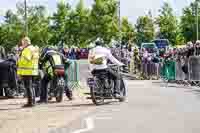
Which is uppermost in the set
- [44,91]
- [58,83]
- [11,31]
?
[11,31]

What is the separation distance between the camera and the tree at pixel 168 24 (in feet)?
261

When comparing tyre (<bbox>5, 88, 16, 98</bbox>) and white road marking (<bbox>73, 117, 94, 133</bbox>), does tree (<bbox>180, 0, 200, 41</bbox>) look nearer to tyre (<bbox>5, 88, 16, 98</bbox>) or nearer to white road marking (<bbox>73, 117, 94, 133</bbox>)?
tyre (<bbox>5, 88, 16, 98</bbox>)

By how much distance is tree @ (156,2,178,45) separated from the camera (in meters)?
79.4

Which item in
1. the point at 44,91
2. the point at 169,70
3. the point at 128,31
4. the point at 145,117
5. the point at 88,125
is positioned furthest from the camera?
the point at 128,31

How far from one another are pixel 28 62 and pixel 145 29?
2867 inches

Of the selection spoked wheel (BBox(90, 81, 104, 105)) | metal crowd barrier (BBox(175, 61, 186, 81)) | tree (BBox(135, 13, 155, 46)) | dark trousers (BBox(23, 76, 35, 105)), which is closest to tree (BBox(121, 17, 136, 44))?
tree (BBox(135, 13, 155, 46))

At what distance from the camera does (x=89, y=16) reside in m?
80.2

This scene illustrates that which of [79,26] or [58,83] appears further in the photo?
[79,26]

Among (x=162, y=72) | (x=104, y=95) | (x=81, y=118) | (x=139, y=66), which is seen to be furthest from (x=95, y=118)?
(x=139, y=66)

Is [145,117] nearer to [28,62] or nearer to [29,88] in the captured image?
[29,88]

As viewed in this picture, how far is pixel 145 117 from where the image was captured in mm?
14422

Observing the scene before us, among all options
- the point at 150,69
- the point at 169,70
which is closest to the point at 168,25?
the point at 150,69

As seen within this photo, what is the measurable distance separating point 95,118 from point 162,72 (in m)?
16.8

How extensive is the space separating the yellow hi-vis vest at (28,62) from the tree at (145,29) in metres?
71.1
